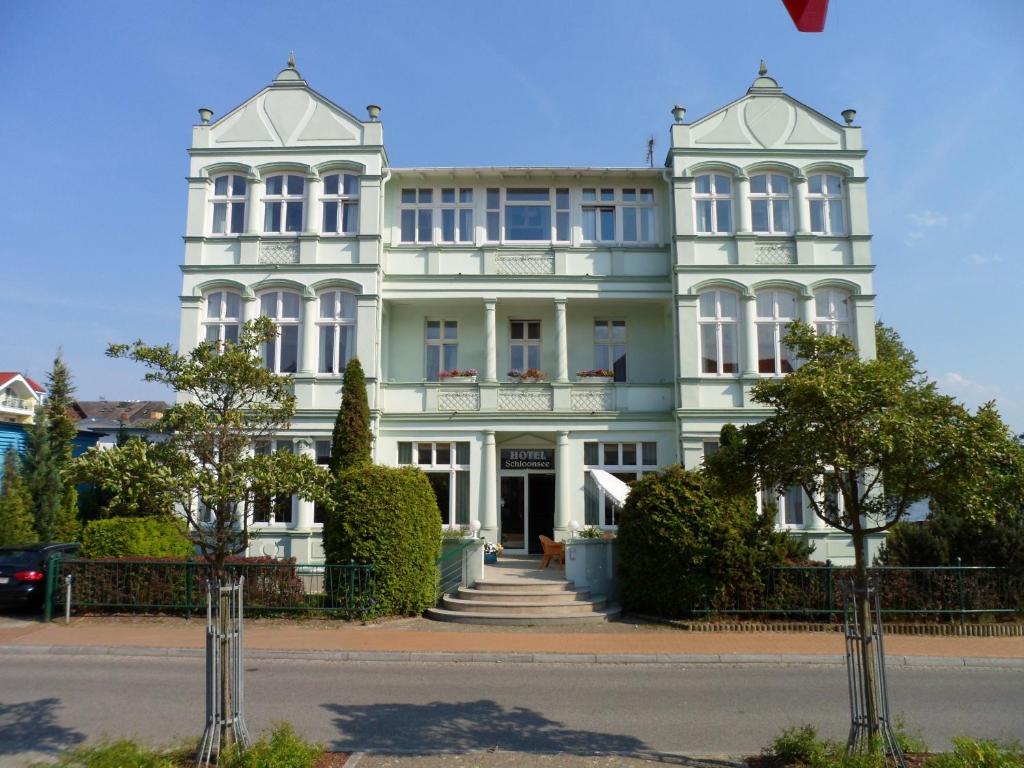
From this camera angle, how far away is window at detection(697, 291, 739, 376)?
2180 cm

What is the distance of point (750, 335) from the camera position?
850 inches

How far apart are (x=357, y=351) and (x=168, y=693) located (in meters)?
13.1

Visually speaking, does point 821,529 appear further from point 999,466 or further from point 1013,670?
point 999,466

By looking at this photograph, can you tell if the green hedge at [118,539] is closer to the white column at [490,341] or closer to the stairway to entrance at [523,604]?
the stairway to entrance at [523,604]

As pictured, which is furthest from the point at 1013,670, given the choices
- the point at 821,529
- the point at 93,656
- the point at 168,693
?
the point at 93,656

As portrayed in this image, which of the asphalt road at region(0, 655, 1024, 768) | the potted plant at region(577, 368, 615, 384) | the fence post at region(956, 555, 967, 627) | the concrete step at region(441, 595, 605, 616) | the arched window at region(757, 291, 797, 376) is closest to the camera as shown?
the asphalt road at region(0, 655, 1024, 768)

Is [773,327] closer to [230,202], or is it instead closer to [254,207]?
[254,207]

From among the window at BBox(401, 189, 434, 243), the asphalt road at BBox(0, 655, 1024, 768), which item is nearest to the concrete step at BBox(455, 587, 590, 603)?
the asphalt road at BBox(0, 655, 1024, 768)

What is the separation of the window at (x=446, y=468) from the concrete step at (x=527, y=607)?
672 centimetres

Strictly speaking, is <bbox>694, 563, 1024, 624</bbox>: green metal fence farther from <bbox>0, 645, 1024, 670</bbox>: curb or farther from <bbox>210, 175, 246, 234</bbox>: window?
<bbox>210, 175, 246, 234</bbox>: window

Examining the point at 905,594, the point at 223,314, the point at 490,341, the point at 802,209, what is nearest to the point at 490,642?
the point at 905,594

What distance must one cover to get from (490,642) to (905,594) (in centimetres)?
759

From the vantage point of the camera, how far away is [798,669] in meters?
11.1

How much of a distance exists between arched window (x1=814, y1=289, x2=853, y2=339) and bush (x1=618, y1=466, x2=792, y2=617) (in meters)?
9.24
